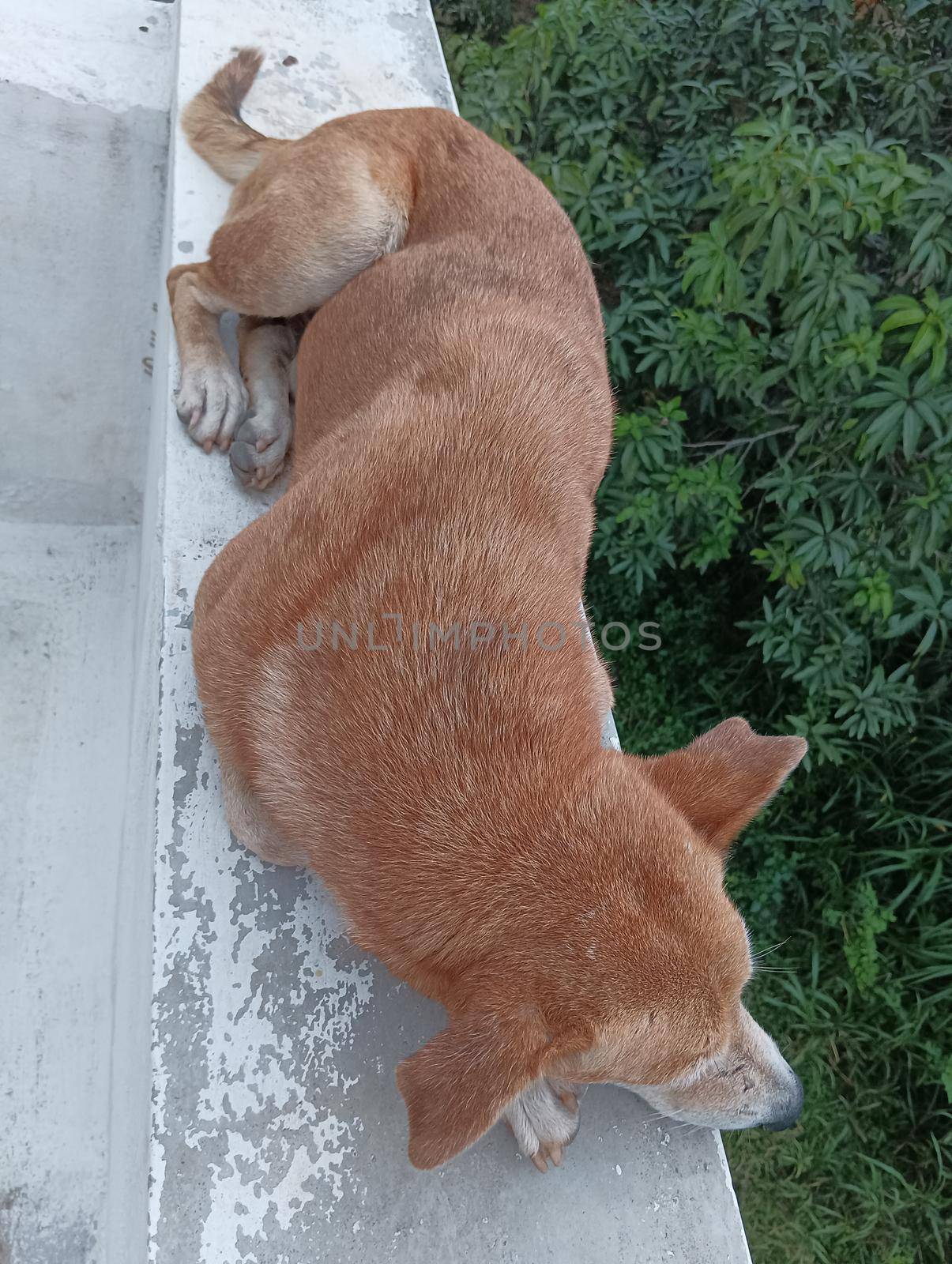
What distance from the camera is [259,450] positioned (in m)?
2.78

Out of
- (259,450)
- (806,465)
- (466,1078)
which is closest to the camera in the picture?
(466,1078)

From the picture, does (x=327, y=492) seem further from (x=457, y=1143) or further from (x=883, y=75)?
(x=883, y=75)

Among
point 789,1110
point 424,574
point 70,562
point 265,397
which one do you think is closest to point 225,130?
point 265,397

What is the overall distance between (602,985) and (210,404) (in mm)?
2082

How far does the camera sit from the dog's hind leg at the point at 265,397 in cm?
277

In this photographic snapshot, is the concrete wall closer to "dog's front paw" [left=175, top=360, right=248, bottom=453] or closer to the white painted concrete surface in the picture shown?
the white painted concrete surface

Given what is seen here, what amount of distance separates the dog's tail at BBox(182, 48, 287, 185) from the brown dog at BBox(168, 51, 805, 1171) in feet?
1.66

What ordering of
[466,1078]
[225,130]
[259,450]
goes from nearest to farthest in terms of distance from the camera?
[466,1078], [259,450], [225,130]

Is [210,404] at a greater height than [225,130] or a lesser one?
lesser

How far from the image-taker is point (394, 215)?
9.41ft

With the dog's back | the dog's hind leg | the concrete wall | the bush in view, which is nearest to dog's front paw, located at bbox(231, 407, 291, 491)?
the dog's hind leg

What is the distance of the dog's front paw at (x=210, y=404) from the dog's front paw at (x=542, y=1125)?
2.00 meters

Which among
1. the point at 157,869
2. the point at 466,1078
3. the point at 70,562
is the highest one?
the point at 466,1078

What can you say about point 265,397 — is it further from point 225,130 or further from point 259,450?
point 225,130
